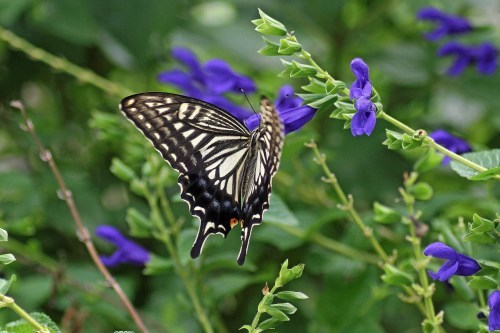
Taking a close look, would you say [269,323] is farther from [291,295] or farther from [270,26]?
[270,26]

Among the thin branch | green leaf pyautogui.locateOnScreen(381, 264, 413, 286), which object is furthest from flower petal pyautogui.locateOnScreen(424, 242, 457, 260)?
the thin branch

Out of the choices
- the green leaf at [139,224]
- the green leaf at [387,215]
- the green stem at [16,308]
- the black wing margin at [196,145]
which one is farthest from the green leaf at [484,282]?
the green leaf at [139,224]

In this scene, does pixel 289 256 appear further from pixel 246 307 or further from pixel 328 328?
pixel 328 328

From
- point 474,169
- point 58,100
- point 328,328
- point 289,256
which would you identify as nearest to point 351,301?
point 328,328

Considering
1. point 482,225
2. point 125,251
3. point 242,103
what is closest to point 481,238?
point 482,225

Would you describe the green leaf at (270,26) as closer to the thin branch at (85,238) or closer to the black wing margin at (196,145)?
the black wing margin at (196,145)

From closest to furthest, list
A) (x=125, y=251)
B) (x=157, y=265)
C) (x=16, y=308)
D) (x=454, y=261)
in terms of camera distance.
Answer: (x=16, y=308) → (x=454, y=261) → (x=157, y=265) → (x=125, y=251)
